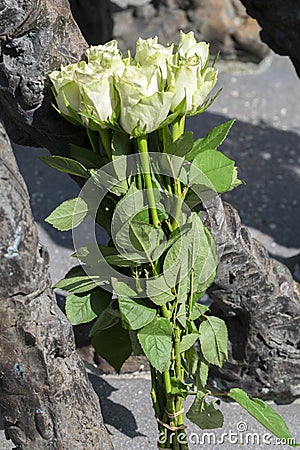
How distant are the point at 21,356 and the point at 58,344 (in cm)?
6

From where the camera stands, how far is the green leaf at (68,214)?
1255mm

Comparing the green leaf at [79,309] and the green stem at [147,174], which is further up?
the green stem at [147,174]

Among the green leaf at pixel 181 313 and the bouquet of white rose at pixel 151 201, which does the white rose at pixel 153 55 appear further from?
the green leaf at pixel 181 313

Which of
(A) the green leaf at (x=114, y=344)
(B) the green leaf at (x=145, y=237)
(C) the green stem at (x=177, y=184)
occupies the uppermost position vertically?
(C) the green stem at (x=177, y=184)

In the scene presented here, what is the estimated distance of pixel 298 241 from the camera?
2.45m

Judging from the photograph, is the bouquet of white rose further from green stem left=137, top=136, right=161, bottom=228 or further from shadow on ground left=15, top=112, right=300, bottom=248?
shadow on ground left=15, top=112, right=300, bottom=248

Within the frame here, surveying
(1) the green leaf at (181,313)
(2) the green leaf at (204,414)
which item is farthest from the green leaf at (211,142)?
(2) the green leaf at (204,414)

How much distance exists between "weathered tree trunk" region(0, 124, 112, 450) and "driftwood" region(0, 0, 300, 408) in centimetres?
18

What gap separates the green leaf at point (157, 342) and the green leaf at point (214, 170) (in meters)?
0.22

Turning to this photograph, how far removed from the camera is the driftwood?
129cm

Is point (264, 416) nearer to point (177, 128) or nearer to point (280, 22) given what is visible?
point (177, 128)

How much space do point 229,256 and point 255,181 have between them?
3.93ft

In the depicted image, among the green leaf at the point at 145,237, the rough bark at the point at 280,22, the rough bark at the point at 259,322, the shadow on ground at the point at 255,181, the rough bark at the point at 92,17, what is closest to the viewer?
the green leaf at the point at 145,237

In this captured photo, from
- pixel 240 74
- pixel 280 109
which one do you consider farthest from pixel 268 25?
pixel 240 74
